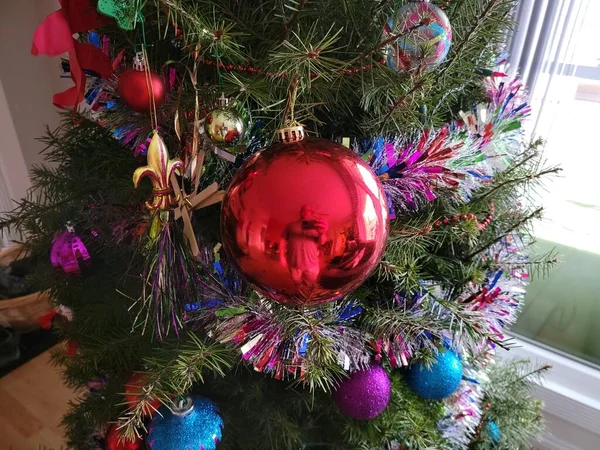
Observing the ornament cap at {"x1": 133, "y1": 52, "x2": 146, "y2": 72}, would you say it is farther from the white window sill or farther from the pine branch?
the white window sill

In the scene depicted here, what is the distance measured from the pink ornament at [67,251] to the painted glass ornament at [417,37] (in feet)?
1.67

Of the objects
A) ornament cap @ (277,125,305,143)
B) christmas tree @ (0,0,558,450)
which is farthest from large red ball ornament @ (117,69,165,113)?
ornament cap @ (277,125,305,143)

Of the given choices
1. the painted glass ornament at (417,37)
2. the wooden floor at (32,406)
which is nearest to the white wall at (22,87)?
the wooden floor at (32,406)

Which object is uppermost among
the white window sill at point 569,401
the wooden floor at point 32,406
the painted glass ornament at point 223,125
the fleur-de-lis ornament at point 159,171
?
the painted glass ornament at point 223,125

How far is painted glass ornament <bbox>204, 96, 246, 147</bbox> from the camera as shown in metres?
0.40

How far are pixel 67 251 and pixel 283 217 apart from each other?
47 cm

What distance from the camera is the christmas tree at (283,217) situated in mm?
359

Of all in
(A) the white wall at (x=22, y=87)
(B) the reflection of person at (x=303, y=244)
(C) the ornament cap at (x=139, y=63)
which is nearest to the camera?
(B) the reflection of person at (x=303, y=244)

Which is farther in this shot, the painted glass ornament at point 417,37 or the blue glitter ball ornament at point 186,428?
the blue glitter ball ornament at point 186,428

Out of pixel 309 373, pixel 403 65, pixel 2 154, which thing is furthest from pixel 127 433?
pixel 2 154

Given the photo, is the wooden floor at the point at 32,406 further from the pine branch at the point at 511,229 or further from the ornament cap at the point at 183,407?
the pine branch at the point at 511,229

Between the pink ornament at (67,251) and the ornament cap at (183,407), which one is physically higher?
the pink ornament at (67,251)

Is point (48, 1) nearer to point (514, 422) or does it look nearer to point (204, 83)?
point (204, 83)

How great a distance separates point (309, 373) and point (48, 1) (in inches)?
49.4
